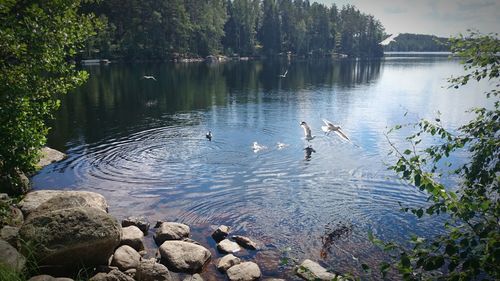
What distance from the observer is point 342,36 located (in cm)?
19012

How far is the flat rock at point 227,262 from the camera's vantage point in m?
12.6

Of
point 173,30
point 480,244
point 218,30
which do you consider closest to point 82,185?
point 480,244

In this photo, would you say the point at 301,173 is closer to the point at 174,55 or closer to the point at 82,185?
the point at 82,185

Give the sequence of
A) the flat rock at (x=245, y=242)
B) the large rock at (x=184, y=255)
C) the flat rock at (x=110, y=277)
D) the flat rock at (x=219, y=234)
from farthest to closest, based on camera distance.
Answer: the flat rock at (x=219, y=234) → the flat rock at (x=245, y=242) → the large rock at (x=184, y=255) → the flat rock at (x=110, y=277)

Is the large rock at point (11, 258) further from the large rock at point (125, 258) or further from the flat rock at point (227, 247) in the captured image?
the flat rock at point (227, 247)

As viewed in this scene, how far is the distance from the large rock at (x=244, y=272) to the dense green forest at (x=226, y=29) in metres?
63.5

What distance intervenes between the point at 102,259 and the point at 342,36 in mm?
193627

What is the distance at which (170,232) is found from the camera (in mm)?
14352

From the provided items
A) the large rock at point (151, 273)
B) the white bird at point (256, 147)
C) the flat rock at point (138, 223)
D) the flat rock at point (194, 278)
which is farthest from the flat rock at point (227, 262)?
the white bird at point (256, 147)

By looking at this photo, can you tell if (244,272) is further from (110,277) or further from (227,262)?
(110,277)

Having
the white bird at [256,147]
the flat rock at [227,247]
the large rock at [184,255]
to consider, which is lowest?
the flat rock at [227,247]

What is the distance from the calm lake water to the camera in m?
15.4

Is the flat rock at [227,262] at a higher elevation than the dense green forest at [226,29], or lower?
lower

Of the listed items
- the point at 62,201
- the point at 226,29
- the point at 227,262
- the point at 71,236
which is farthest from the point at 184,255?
the point at 226,29
